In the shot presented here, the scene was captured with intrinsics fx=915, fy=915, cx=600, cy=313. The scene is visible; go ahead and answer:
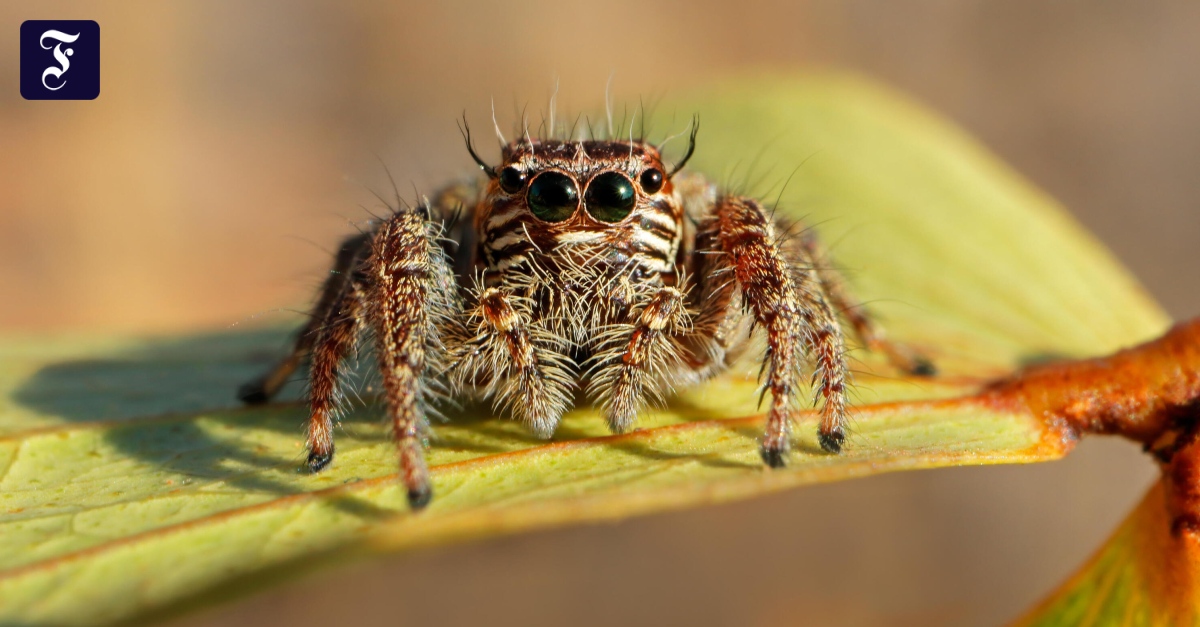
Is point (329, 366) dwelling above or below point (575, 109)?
below

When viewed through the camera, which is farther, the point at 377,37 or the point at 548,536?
the point at 377,37

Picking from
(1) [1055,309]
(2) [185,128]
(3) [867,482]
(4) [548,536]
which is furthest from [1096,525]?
(2) [185,128]

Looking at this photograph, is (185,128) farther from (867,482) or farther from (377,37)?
(867,482)

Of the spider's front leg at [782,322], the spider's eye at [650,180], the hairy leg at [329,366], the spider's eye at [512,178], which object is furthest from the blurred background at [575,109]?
the spider's front leg at [782,322]

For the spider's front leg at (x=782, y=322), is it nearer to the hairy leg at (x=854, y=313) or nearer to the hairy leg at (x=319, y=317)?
the hairy leg at (x=854, y=313)

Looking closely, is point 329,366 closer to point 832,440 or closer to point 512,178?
point 512,178

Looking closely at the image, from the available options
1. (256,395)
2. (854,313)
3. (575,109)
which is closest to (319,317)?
(256,395)

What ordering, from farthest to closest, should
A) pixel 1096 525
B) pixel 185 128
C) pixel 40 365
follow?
pixel 185 128 < pixel 1096 525 < pixel 40 365

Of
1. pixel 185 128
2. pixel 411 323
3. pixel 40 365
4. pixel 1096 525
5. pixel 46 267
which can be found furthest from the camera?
pixel 185 128
